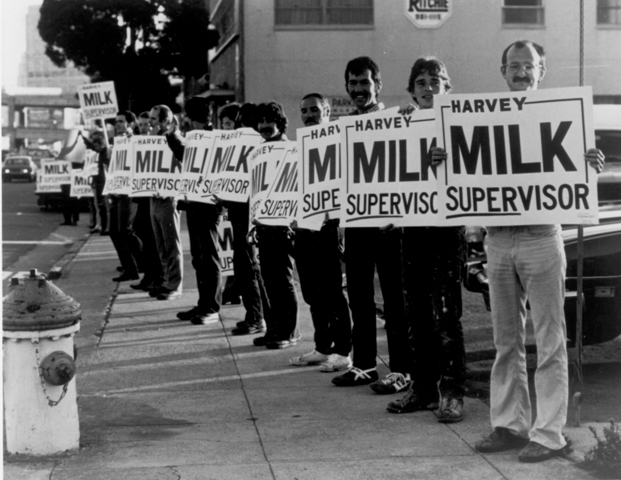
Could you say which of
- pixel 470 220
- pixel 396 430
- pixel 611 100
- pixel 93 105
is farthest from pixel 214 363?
pixel 611 100

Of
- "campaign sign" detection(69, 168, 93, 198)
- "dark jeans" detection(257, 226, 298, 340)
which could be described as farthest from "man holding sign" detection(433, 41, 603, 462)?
"campaign sign" detection(69, 168, 93, 198)

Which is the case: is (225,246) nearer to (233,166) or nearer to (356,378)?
(233,166)

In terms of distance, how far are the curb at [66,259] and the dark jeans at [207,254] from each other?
16.7 feet

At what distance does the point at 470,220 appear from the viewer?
17.4 feet

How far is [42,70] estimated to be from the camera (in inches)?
1570

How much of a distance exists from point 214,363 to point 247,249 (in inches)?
58.4

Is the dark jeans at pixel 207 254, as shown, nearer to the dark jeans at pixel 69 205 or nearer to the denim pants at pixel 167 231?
the denim pants at pixel 167 231

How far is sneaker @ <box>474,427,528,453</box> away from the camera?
16.9 feet

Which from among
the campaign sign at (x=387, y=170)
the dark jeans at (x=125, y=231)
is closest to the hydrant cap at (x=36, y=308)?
the campaign sign at (x=387, y=170)

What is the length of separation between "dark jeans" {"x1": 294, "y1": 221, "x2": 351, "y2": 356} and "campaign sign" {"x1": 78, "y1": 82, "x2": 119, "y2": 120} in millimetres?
10427

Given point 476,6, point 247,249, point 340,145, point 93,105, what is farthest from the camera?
point 476,6

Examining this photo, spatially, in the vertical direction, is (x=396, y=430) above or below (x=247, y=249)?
below

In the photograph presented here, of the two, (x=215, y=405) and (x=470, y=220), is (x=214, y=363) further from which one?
(x=470, y=220)

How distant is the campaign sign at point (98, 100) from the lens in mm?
17141
